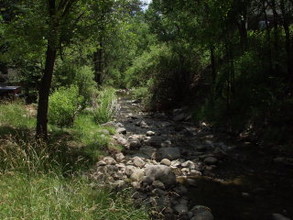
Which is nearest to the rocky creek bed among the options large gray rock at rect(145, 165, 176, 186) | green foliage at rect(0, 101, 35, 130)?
large gray rock at rect(145, 165, 176, 186)

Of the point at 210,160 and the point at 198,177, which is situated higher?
the point at 210,160

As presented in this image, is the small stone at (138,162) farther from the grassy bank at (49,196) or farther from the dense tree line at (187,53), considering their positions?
the dense tree line at (187,53)

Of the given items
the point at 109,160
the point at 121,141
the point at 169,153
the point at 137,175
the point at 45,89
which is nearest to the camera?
the point at 45,89

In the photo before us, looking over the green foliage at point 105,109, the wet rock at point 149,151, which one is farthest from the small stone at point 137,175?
the green foliage at point 105,109

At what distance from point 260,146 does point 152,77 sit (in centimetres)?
988

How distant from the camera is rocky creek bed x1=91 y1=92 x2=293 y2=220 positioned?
6.46m

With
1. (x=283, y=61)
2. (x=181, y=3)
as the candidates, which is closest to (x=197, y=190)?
(x=283, y=61)

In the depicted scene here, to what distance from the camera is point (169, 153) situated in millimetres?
10250

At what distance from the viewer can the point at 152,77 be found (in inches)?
770

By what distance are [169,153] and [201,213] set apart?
420 cm

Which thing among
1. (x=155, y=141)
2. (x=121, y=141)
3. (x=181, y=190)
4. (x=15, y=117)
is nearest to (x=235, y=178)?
(x=181, y=190)

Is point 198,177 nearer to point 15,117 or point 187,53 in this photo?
point 15,117

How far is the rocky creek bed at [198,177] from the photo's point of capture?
6465mm

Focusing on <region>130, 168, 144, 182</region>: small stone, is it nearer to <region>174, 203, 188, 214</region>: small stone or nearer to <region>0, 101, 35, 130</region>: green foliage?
<region>174, 203, 188, 214</region>: small stone
